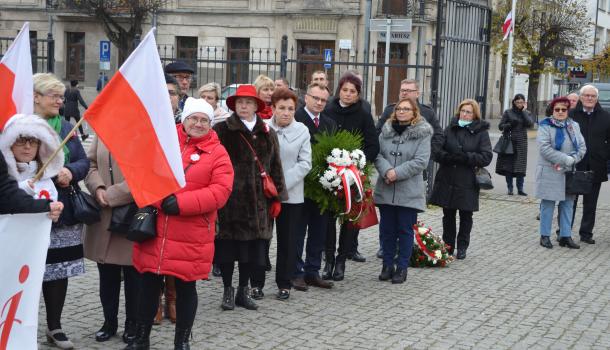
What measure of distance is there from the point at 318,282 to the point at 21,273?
11.9 ft

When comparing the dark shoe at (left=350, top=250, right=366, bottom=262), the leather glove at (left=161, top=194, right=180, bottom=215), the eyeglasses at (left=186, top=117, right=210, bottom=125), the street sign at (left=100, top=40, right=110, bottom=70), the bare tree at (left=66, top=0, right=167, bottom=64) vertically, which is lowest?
the dark shoe at (left=350, top=250, right=366, bottom=262)

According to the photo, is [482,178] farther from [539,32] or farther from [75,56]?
[75,56]

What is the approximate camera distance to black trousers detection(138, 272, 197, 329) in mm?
5926

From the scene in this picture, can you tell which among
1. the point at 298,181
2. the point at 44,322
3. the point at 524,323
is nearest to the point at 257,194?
the point at 298,181

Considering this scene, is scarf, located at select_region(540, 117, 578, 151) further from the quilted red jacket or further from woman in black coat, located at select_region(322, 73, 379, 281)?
the quilted red jacket

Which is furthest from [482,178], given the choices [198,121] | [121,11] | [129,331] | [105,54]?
[121,11]

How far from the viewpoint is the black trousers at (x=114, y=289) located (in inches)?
252

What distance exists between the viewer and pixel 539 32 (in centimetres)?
3994

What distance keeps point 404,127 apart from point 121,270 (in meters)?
3.45

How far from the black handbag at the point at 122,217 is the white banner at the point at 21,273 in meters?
0.66

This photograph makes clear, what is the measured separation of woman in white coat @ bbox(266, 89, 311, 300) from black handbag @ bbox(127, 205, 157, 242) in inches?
83.8

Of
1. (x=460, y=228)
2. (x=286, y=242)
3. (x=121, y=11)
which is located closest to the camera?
(x=286, y=242)

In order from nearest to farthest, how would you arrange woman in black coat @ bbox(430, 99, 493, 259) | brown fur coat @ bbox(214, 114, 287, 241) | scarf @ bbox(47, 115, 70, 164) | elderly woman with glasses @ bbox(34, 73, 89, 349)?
elderly woman with glasses @ bbox(34, 73, 89, 349) → scarf @ bbox(47, 115, 70, 164) → brown fur coat @ bbox(214, 114, 287, 241) → woman in black coat @ bbox(430, 99, 493, 259)

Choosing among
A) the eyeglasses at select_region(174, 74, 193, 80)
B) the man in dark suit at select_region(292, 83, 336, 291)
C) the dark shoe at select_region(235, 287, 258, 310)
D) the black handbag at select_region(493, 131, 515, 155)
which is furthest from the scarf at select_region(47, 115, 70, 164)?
the black handbag at select_region(493, 131, 515, 155)
